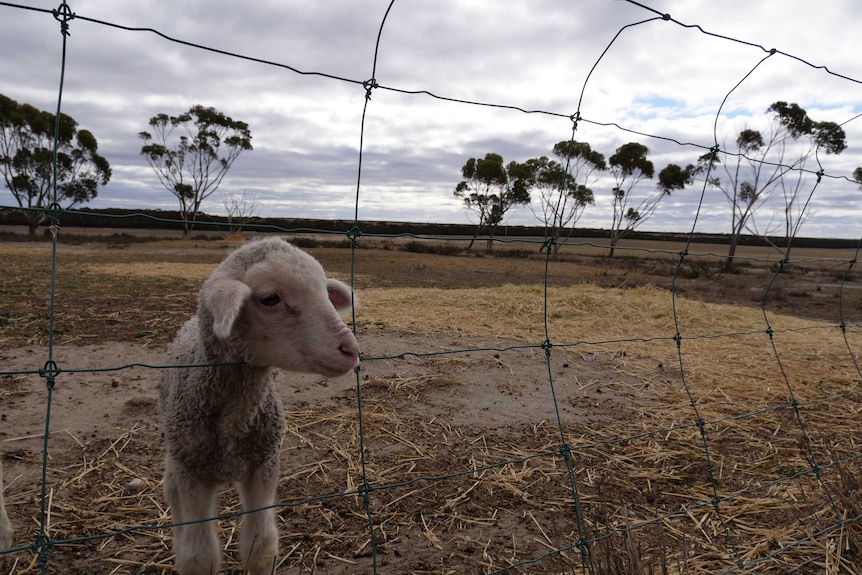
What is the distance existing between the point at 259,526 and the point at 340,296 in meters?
1.19

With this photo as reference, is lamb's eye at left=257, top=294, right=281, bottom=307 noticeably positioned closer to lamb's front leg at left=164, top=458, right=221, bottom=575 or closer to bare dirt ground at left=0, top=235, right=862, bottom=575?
bare dirt ground at left=0, top=235, right=862, bottom=575

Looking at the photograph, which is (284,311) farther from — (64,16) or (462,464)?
(462,464)

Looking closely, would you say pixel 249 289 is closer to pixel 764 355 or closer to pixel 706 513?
pixel 706 513

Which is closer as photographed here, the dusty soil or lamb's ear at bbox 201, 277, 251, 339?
lamb's ear at bbox 201, 277, 251, 339

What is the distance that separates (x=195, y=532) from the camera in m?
2.60

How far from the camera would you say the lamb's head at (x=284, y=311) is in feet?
7.38

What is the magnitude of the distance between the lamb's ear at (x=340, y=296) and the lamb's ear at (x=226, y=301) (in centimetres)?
49

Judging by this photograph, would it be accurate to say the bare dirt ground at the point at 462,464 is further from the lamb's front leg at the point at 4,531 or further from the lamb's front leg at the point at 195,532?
the lamb's front leg at the point at 195,532

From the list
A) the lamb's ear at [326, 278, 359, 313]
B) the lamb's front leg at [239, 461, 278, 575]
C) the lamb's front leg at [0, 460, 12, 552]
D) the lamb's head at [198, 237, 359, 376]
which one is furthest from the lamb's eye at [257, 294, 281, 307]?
the lamb's front leg at [0, 460, 12, 552]

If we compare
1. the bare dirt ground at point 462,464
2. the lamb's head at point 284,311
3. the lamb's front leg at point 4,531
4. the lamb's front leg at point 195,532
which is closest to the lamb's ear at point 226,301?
the lamb's head at point 284,311

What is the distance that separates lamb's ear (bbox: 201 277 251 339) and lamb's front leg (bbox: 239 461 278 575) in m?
1.00

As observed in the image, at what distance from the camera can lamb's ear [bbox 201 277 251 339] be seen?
2016 mm

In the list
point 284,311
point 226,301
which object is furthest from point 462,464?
point 226,301

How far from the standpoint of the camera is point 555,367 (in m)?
7.12
